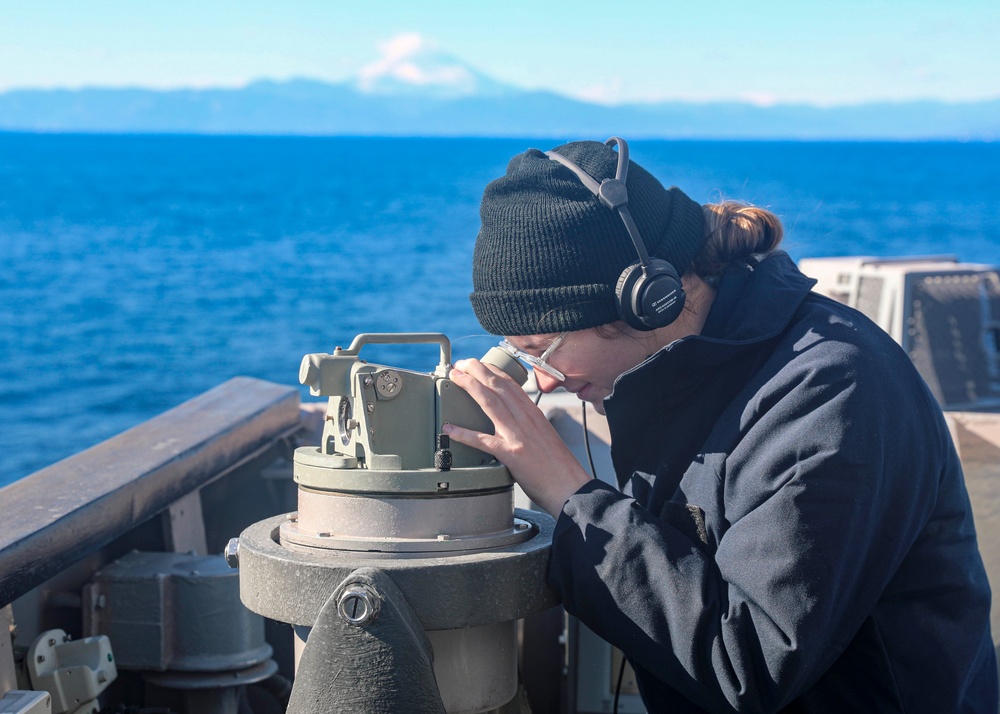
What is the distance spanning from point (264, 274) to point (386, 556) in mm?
29291

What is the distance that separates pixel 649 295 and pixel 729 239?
0.95 feet

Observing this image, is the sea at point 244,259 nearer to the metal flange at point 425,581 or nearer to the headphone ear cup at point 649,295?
the headphone ear cup at point 649,295

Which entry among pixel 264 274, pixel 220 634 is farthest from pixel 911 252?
pixel 220 634

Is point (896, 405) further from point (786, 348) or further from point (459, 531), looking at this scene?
point (459, 531)

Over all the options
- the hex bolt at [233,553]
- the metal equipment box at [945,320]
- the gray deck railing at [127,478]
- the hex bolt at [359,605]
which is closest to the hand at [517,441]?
the hex bolt at [359,605]

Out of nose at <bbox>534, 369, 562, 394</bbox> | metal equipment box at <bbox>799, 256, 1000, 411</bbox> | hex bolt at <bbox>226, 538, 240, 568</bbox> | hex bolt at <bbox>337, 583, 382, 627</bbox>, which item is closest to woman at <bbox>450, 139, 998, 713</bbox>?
nose at <bbox>534, 369, 562, 394</bbox>

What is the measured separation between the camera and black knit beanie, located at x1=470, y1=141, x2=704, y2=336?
189cm

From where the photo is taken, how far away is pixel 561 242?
6.19 feet

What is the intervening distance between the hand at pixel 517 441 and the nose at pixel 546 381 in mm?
183

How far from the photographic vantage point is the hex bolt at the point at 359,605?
1.62 metres

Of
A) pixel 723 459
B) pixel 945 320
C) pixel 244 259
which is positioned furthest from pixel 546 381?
pixel 244 259

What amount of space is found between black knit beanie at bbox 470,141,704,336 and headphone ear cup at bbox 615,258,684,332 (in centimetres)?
4

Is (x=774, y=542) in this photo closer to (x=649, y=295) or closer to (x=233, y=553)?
(x=649, y=295)

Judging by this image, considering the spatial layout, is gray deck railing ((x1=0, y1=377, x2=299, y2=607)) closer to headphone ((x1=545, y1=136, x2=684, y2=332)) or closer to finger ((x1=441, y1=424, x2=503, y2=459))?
finger ((x1=441, y1=424, x2=503, y2=459))
